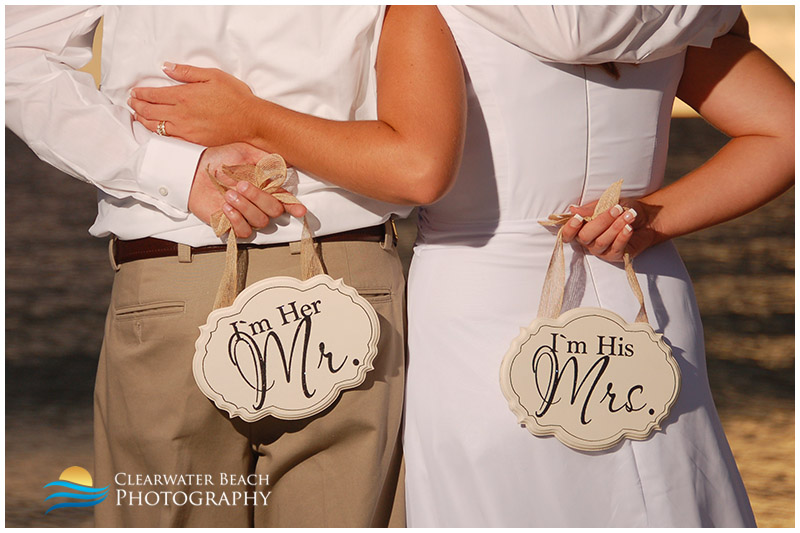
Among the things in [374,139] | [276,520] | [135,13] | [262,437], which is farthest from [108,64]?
[276,520]

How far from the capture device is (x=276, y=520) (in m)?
1.23

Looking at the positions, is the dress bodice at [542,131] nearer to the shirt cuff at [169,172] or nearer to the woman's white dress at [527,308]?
the woman's white dress at [527,308]

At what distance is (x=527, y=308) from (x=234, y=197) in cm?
40

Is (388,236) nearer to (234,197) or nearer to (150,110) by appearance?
(234,197)

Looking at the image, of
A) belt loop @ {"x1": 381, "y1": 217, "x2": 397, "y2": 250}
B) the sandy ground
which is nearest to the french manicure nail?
belt loop @ {"x1": 381, "y1": 217, "x2": 397, "y2": 250}

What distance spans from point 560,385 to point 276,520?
16.6 inches

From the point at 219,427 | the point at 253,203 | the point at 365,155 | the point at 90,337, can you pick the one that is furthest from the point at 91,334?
the point at 365,155

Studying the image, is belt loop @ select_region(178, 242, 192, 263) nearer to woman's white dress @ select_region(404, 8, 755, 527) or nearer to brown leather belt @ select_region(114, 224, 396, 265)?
brown leather belt @ select_region(114, 224, 396, 265)

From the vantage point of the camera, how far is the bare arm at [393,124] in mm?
1060

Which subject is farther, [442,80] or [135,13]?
[135,13]

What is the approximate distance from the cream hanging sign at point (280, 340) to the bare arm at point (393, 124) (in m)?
0.05

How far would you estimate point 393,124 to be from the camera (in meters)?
1.08

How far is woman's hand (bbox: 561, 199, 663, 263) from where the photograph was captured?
115cm

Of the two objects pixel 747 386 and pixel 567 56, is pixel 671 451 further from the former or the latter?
pixel 747 386
